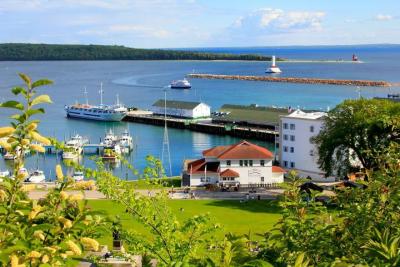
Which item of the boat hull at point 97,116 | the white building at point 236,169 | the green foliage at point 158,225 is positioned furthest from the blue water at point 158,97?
the green foliage at point 158,225

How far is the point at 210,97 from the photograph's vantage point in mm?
106438

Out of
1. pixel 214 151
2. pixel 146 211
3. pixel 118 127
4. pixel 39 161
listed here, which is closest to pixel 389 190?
pixel 146 211

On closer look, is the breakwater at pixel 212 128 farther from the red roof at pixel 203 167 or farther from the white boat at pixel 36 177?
the white boat at pixel 36 177

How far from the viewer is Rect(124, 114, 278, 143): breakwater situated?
61.0 metres

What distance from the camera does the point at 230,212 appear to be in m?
27.5

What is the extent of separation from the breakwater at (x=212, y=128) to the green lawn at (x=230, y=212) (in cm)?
2833

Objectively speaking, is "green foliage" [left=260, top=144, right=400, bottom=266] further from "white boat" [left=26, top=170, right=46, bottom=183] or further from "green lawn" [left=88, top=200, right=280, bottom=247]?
"white boat" [left=26, top=170, right=46, bottom=183]

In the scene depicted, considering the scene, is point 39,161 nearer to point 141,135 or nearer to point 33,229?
point 141,135

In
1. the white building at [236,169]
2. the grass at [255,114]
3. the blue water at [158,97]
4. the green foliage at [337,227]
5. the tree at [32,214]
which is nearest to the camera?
the tree at [32,214]

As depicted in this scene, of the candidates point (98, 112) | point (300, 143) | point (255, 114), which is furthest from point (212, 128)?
point (300, 143)

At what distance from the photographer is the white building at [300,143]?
129 feet

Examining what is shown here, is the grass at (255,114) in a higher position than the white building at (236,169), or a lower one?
higher

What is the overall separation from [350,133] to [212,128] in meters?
36.8

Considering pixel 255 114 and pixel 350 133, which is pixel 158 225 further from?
pixel 255 114
